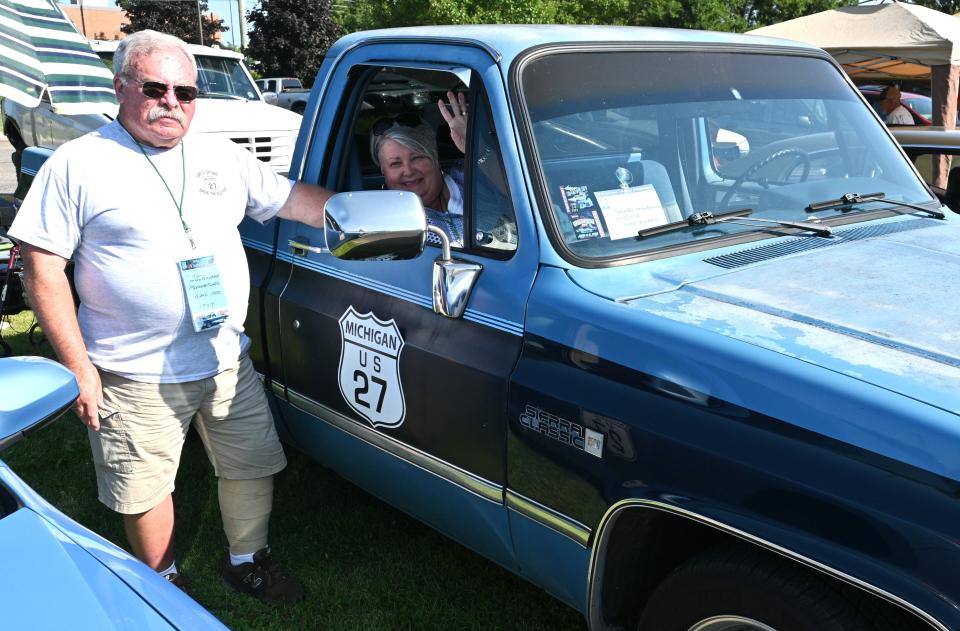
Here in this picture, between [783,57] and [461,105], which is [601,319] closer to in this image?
[461,105]

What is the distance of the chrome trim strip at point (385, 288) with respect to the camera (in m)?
2.37

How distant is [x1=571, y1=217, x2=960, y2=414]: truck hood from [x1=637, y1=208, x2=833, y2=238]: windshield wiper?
33mm

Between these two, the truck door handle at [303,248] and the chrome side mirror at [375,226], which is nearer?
the chrome side mirror at [375,226]

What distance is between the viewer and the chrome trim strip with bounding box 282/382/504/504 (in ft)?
8.13

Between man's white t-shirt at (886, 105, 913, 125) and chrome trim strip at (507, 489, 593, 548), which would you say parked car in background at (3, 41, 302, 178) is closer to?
chrome trim strip at (507, 489, 593, 548)

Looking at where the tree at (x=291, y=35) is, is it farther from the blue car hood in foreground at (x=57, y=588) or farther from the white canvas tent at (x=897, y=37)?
the blue car hood in foreground at (x=57, y=588)

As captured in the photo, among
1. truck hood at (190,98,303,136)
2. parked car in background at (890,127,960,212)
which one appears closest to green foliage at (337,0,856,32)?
truck hood at (190,98,303,136)

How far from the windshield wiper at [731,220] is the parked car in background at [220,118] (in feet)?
19.4

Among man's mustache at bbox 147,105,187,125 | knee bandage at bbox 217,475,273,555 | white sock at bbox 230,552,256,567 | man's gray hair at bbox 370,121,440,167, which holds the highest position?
man's mustache at bbox 147,105,187,125

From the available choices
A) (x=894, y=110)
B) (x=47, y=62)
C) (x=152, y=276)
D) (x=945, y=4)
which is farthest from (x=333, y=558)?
(x=945, y=4)

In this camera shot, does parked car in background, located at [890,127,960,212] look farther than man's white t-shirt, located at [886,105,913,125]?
No

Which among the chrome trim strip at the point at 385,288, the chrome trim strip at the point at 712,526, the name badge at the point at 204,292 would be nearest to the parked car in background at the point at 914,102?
the chrome trim strip at the point at 385,288

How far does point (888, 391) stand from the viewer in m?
1.70

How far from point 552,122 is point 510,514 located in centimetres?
109
